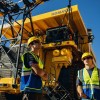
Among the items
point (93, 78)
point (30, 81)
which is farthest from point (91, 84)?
point (30, 81)

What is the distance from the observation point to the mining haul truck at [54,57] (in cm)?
821

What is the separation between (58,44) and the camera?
30.4 feet

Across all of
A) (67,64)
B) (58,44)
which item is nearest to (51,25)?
(58,44)

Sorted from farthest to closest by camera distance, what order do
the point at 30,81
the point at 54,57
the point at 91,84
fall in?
the point at 54,57 → the point at 91,84 → the point at 30,81

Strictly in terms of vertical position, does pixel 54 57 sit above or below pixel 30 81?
above

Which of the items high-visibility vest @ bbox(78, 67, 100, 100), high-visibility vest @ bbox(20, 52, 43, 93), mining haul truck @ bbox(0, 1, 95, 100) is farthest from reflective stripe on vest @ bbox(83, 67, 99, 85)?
mining haul truck @ bbox(0, 1, 95, 100)

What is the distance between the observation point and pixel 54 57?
9180mm

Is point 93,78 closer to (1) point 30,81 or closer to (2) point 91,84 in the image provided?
(2) point 91,84

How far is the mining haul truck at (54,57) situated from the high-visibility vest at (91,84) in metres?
3.96

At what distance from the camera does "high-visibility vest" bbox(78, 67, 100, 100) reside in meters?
4.01

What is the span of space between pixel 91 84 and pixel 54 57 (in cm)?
515

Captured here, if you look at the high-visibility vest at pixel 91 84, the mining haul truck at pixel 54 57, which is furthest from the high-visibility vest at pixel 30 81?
the mining haul truck at pixel 54 57

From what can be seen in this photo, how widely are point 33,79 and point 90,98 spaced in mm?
1058

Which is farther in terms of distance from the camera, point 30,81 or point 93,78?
point 93,78
